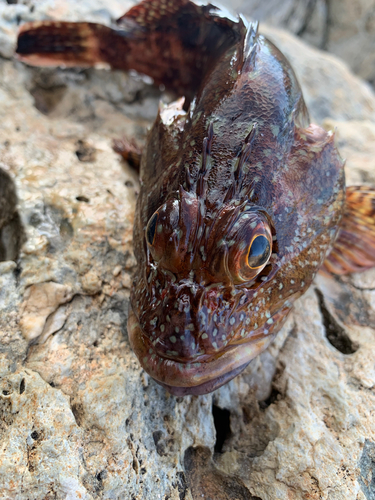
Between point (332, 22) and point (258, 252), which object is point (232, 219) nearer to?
point (258, 252)

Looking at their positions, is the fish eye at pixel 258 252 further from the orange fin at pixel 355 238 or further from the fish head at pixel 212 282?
the orange fin at pixel 355 238

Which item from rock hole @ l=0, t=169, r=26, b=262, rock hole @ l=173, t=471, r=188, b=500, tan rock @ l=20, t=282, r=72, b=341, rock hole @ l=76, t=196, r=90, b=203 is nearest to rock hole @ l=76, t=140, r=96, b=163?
rock hole @ l=76, t=196, r=90, b=203

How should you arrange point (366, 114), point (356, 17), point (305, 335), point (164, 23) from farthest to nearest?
point (356, 17) < point (366, 114) < point (164, 23) < point (305, 335)

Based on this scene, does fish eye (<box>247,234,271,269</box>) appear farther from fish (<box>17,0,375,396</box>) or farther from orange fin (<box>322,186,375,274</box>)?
orange fin (<box>322,186,375,274</box>)

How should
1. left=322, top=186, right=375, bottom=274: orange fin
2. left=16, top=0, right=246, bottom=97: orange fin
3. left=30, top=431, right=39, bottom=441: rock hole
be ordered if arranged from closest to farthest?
left=30, top=431, right=39, bottom=441: rock hole < left=322, top=186, right=375, bottom=274: orange fin < left=16, top=0, right=246, bottom=97: orange fin

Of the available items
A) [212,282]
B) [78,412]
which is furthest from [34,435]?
[212,282]

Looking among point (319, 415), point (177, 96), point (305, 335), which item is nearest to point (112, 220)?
point (305, 335)

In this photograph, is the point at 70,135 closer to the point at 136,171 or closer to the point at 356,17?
the point at 136,171
